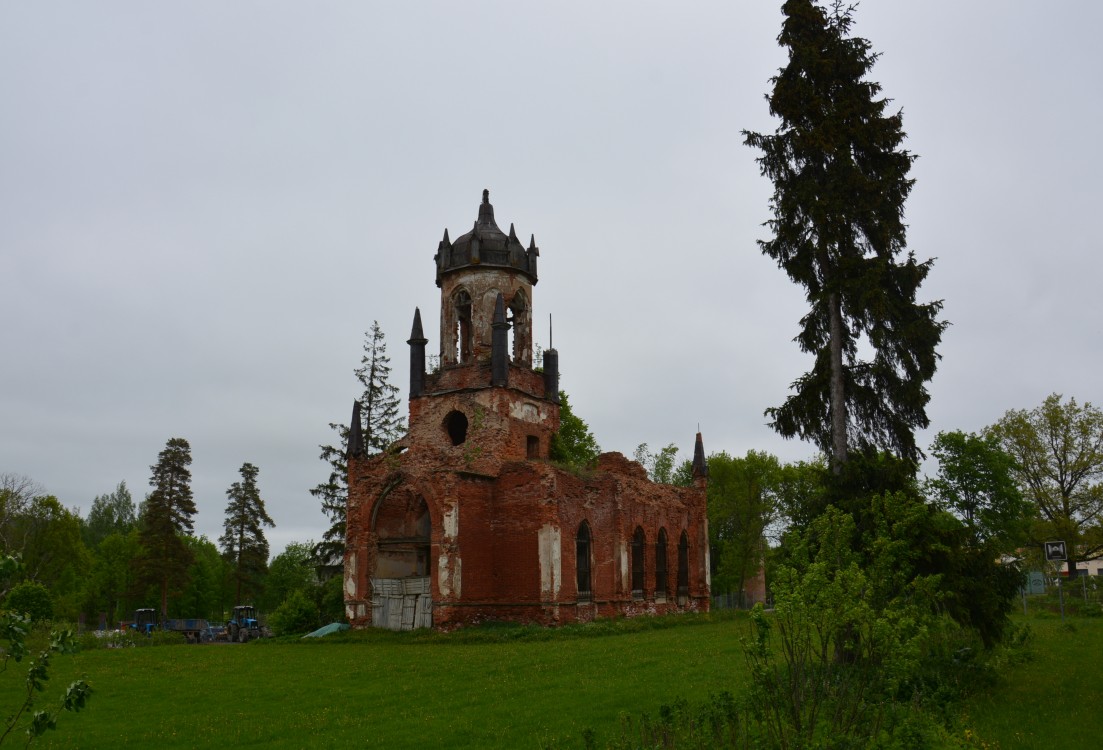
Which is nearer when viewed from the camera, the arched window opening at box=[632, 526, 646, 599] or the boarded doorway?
the boarded doorway

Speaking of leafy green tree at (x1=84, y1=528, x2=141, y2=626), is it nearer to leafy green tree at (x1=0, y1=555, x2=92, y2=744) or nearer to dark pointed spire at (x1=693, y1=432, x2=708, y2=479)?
dark pointed spire at (x1=693, y1=432, x2=708, y2=479)

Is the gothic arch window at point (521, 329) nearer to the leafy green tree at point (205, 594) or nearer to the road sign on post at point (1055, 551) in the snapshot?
the road sign on post at point (1055, 551)

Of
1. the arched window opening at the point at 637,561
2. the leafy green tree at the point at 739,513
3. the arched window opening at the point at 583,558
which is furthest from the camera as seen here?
the leafy green tree at the point at 739,513

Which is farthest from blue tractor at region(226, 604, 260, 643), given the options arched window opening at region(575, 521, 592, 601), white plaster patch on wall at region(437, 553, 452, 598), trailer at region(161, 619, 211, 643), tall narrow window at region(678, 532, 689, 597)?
tall narrow window at region(678, 532, 689, 597)

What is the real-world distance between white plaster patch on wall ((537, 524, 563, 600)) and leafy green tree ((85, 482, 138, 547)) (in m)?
68.2

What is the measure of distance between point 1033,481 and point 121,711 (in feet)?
142

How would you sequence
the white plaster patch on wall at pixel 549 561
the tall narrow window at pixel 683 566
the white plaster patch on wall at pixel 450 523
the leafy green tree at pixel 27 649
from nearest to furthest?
the leafy green tree at pixel 27 649, the white plaster patch on wall at pixel 450 523, the white plaster patch on wall at pixel 549 561, the tall narrow window at pixel 683 566

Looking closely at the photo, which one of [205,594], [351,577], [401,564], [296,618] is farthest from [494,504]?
[205,594]

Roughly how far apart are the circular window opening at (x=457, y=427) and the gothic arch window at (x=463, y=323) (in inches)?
89.1

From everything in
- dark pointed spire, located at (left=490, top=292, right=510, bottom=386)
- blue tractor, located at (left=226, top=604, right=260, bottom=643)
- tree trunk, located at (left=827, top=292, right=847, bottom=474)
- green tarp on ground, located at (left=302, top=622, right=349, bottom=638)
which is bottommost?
blue tractor, located at (left=226, top=604, right=260, bottom=643)

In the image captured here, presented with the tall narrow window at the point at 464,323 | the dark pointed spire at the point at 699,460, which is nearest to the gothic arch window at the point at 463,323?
the tall narrow window at the point at 464,323

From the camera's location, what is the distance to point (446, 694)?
46.2 ft

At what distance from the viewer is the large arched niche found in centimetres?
3052

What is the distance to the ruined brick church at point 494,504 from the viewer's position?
27.7m
